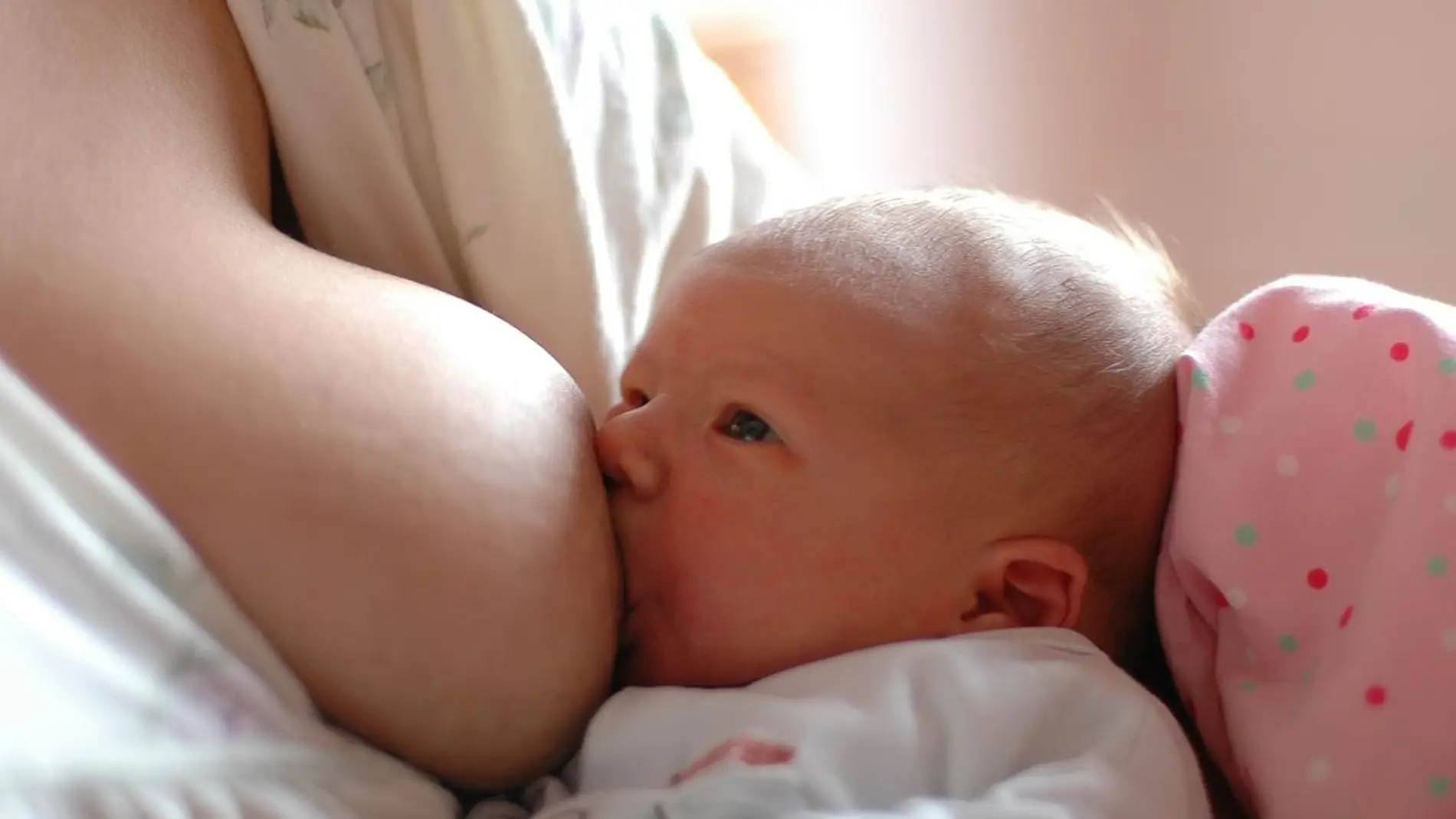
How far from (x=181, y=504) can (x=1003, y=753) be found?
0.40m

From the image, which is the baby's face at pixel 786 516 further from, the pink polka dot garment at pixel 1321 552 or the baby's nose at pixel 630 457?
the pink polka dot garment at pixel 1321 552

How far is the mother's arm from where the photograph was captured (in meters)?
0.54

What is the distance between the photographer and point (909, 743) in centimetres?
63

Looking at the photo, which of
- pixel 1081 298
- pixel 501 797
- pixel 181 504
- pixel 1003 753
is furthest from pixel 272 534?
pixel 1081 298

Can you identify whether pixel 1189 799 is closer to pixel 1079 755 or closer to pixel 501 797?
pixel 1079 755

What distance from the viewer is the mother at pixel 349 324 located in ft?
1.78

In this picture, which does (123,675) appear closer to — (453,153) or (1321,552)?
(453,153)

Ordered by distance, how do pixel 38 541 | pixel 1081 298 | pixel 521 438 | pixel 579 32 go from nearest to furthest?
pixel 38 541 → pixel 521 438 → pixel 1081 298 → pixel 579 32

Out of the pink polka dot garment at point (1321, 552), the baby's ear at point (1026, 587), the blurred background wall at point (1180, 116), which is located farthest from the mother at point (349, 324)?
the blurred background wall at point (1180, 116)

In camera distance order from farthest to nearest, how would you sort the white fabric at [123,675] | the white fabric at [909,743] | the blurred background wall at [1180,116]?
Answer: the blurred background wall at [1180,116] < the white fabric at [909,743] < the white fabric at [123,675]

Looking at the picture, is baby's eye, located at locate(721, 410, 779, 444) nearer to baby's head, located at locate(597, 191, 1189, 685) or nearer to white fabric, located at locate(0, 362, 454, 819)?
baby's head, located at locate(597, 191, 1189, 685)

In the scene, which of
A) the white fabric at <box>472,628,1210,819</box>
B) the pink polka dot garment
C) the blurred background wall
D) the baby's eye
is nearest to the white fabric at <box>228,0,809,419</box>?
the baby's eye

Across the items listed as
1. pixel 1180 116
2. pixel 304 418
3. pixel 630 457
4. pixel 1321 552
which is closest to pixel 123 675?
pixel 304 418

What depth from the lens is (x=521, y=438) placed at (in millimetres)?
619
